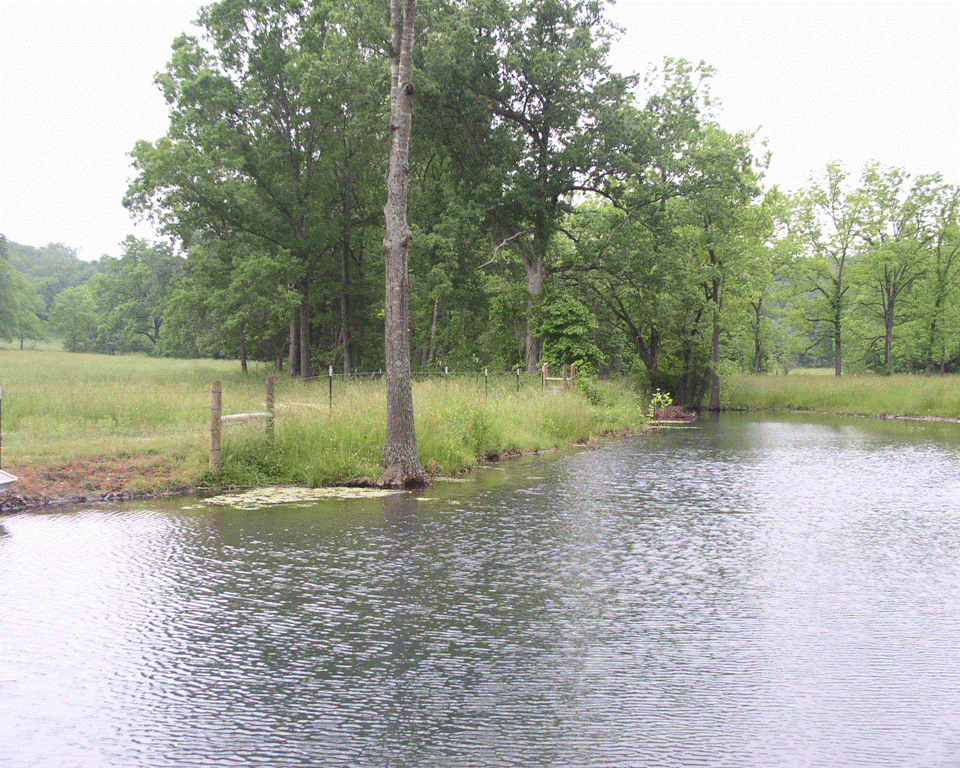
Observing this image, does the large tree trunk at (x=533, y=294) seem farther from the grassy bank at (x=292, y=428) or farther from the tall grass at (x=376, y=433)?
the tall grass at (x=376, y=433)

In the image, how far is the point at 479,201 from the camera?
29.3 meters

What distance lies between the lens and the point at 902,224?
2009 inches

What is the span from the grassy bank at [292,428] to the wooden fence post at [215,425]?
0.67ft

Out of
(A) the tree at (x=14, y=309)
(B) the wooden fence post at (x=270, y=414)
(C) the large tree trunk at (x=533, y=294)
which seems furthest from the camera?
(A) the tree at (x=14, y=309)

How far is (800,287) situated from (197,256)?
38107 mm

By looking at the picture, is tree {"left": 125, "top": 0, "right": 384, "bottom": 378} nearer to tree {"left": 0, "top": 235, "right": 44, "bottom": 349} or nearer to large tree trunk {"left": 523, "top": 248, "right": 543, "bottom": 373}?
large tree trunk {"left": 523, "top": 248, "right": 543, "bottom": 373}

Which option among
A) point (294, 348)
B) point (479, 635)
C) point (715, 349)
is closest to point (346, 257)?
point (294, 348)

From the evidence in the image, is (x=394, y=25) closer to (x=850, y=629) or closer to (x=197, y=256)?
(x=850, y=629)

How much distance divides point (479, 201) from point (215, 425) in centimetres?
1902

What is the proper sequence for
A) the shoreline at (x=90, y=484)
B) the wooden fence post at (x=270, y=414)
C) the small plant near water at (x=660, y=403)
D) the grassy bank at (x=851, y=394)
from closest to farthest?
1. the shoreline at (x=90, y=484)
2. the wooden fence post at (x=270, y=414)
3. the small plant near water at (x=660, y=403)
4. the grassy bank at (x=851, y=394)

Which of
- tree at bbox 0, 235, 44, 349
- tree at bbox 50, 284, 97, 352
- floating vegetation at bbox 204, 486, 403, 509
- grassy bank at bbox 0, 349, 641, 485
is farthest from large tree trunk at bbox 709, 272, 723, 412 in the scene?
tree at bbox 50, 284, 97, 352

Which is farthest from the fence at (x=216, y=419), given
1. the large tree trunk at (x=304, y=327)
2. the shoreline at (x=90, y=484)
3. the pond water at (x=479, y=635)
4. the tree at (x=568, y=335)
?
the large tree trunk at (x=304, y=327)

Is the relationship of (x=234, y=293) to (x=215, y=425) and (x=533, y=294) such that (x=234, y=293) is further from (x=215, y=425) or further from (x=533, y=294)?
(x=215, y=425)

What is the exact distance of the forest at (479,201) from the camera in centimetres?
2823
